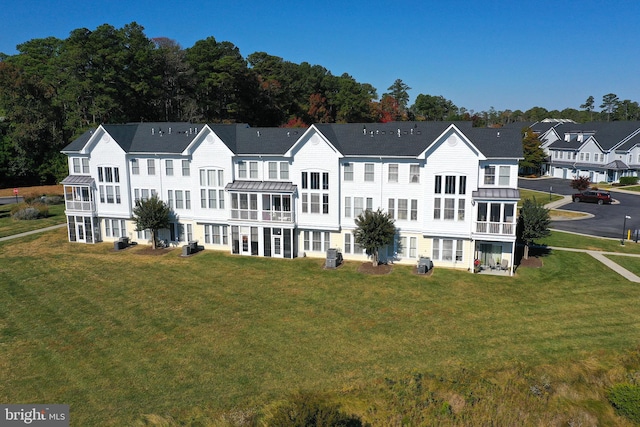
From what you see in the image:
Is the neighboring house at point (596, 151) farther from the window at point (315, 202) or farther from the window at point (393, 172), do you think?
the window at point (315, 202)

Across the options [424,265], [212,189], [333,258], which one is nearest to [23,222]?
[212,189]

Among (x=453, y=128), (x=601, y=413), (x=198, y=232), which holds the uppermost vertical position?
(x=453, y=128)

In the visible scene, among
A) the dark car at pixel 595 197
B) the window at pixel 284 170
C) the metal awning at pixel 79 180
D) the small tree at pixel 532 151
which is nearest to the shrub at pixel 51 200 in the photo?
the metal awning at pixel 79 180

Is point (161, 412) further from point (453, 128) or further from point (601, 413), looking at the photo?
point (453, 128)

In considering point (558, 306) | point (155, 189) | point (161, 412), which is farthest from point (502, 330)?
point (155, 189)

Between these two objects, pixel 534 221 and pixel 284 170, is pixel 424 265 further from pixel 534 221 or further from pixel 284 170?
pixel 284 170
